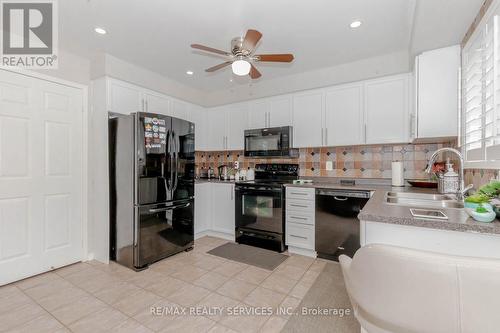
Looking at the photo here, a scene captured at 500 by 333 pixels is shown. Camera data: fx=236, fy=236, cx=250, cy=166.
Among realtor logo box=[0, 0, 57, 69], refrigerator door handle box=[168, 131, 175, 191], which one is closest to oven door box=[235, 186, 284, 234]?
refrigerator door handle box=[168, 131, 175, 191]

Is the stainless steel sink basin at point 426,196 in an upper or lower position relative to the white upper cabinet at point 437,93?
lower

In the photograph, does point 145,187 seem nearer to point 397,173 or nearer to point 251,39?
point 251,39

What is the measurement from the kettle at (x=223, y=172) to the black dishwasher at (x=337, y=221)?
6.14 ft

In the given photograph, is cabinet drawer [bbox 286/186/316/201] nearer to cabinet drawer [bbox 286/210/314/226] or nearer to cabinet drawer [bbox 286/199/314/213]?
cabinet drawer [bbox 286/199/314/213]

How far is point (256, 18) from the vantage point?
7.19ft

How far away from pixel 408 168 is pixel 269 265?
216cm

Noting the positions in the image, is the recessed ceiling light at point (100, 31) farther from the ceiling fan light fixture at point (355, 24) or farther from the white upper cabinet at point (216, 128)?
the ceiling fan light fixture at point (355, 24)

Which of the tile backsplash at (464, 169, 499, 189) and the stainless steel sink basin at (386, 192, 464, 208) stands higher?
the tile backsplash at (464, 169, 499, 189)

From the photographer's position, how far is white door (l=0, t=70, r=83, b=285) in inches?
94.3

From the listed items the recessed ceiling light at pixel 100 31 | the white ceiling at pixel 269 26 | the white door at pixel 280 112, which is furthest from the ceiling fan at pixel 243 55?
the white door at pixel 280 112

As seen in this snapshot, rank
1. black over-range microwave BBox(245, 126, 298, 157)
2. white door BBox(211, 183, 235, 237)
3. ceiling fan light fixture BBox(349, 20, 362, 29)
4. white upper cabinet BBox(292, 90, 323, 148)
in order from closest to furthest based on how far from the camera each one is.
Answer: ceiling fan light fixture BBox(349, 20, 362, 29)
white upper cabinet BBox(292, 90, 323, 148)
black over-range microwave BBox(245, 126, 298, 157)
white door BBox(211, 183, 235, 237)

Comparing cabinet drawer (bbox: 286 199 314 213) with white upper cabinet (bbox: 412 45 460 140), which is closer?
white upper cabinet (bbox: 412 45 460 140)

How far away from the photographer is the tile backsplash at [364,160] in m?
3.00

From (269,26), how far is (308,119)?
1.48 m
